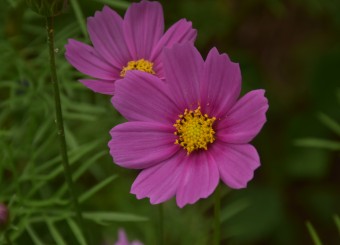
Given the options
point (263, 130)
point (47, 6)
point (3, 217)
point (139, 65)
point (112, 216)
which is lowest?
point (263, 130)

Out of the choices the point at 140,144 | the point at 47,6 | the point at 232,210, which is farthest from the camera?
the point at 232,210

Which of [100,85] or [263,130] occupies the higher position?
[100,85]

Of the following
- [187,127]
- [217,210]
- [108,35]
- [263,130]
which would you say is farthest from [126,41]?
[263,130]

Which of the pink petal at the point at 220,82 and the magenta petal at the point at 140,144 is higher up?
the pink petal at the point at 220,82

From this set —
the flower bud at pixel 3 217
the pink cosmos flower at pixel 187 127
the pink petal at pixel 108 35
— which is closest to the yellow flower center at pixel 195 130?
the pink cosmos flower at pixel 187 127

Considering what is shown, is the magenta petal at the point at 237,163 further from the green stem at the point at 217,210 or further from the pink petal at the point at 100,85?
the pink petal at the point at 100,85

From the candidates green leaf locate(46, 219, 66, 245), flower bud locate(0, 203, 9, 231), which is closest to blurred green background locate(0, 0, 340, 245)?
green leaf locate(46, 219, 66, 245)

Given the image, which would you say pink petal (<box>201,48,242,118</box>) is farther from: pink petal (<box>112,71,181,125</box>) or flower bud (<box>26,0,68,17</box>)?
flower bud (<box>26,0,68,17</box>)

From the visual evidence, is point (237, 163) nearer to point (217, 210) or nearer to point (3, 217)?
point (217, 210)
